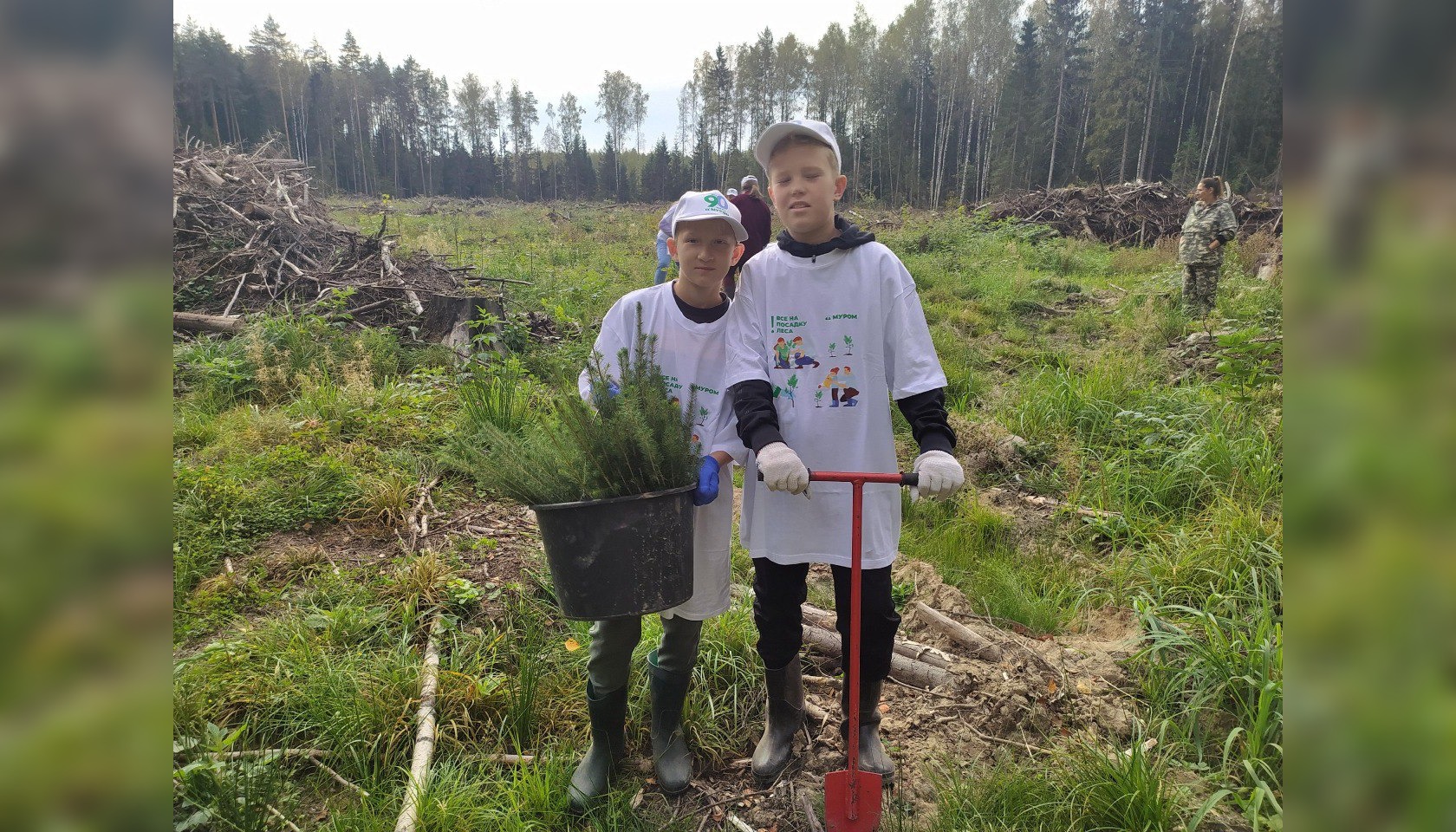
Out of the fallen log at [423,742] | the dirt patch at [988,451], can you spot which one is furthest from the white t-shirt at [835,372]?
the dirt patch at [988,451]

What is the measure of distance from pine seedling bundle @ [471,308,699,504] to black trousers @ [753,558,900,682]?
55 centimetres

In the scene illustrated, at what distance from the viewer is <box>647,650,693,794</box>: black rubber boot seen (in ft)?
8.32

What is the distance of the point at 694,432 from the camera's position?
2.41 m

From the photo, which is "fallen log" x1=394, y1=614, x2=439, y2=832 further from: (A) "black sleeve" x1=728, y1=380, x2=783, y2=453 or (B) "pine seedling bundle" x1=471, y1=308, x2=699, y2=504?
(A) "black sleeve" x1=728, y1=380, x2=783, y2=453

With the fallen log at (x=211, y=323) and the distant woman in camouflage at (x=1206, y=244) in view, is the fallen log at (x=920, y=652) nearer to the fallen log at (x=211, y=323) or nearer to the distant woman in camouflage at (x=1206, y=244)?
the fallen log at (x=211, y=323)

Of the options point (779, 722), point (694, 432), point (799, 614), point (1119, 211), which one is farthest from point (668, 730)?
point (1119, 211)

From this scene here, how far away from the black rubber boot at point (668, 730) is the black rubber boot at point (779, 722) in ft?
0.90

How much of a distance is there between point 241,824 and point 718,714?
5.19 feet

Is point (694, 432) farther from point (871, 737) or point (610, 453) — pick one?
point (871, 737)

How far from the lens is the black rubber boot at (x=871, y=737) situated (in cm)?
254

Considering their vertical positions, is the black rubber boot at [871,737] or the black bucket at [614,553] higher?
the black bucket at [614,553]

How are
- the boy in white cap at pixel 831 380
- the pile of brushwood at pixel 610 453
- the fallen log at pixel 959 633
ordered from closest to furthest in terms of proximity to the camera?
the pile of brushwood at pixel 610 453 < the boy in white cap at pixel 831 380 < the fallen log at pixel 959 633

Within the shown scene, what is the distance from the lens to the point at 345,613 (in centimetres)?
313
